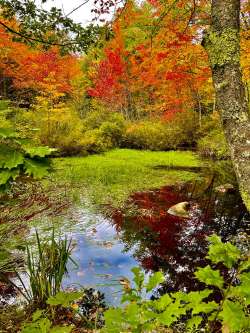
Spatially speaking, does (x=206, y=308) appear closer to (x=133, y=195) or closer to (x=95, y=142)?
(x=133, y=195)

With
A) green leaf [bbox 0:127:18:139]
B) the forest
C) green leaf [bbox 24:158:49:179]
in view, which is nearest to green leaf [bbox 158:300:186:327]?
the forest

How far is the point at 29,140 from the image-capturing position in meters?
1.42

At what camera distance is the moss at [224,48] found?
1909 millimetres

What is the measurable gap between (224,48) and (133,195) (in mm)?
8154

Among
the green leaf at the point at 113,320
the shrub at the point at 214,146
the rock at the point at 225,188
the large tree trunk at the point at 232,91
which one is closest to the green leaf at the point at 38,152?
the green leaf at the point at 113,320

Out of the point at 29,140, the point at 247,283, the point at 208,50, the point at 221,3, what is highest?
the point at 221,3

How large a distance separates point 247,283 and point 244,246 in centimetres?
506

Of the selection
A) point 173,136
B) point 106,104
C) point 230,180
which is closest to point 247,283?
point 230,180

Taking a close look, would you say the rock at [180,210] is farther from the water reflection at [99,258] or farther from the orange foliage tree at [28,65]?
the orange foliage tree at [28,65]

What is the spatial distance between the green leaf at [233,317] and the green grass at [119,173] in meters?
7.89

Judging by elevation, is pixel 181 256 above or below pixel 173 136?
below

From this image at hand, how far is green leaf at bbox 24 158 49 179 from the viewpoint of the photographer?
134 cm

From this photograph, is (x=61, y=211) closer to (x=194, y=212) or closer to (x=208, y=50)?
(x=194, y=212)

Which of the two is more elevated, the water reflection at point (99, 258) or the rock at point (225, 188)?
the rock at point (225, 188)
